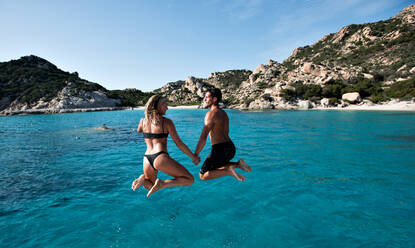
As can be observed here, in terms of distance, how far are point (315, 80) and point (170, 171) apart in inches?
3894

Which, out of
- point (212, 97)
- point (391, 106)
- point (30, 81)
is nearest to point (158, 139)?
point (212, 97)

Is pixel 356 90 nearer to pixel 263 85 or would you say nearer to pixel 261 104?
pixel 261 104

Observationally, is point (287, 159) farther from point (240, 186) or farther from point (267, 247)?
point (267, 247)

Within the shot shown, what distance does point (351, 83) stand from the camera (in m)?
79.3

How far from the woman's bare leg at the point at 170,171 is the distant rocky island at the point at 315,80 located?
68435mm

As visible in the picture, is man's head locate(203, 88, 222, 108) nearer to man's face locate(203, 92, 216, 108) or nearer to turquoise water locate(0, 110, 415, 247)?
man's face locate(203, 92, 216, 108)

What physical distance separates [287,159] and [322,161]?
1866 millimetres

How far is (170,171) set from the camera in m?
5.10

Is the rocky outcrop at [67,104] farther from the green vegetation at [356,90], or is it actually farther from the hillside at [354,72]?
the green vegetation at [356,90]

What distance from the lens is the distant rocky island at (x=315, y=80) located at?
69.6 meters

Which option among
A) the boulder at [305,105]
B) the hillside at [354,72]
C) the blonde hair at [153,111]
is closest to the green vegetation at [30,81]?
the hillside at [354,72]

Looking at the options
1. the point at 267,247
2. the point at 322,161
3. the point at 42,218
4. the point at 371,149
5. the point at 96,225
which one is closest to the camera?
the point at 267,247

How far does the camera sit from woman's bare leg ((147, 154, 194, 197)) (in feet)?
16.4

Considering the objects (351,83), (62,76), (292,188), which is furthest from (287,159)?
(62,76)
